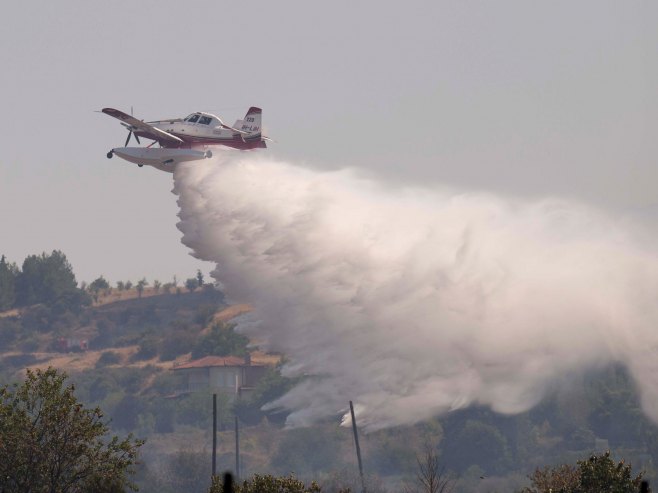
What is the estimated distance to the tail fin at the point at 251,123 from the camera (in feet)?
292

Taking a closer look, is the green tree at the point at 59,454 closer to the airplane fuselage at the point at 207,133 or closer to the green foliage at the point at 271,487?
the green foliage at the point at 271,487

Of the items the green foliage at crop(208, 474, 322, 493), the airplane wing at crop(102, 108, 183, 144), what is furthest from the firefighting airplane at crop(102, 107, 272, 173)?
the green foliage at crop(208, 474, 322, 493)

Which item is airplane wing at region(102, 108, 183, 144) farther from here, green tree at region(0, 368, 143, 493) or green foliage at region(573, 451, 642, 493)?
green foliage at region(573, 451, 642, 493)

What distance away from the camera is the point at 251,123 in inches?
3519

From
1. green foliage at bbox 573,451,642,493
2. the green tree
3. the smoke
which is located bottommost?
green foliage at bbox 573,451,642,493

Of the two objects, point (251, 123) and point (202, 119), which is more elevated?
point (202, 119)

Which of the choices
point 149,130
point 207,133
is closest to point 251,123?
point 207,133

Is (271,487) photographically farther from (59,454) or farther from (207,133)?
(207,133)

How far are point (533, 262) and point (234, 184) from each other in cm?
3387

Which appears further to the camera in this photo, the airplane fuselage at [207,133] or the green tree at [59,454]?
the airplane fuselage at [207,133]

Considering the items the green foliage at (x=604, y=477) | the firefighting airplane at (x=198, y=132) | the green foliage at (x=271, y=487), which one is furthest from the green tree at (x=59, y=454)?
the firefighting airplane at (x=198, y=132)

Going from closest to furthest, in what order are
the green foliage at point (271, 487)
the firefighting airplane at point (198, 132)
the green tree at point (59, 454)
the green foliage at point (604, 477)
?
the green foliage at point (271, 487) < the green tree at point (59, 454) < the green foliage at point (604, 477) < the firefighting airplane at point (198, 132)

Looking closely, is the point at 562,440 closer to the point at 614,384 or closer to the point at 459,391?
the point at 614,384

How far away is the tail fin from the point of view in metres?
89.1
